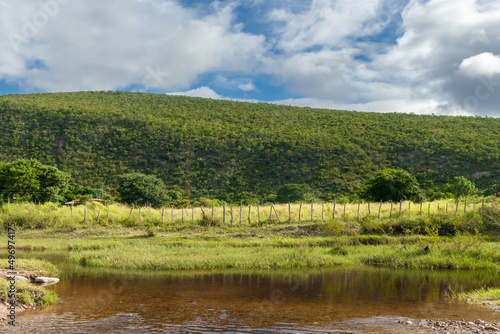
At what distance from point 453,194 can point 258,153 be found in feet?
102

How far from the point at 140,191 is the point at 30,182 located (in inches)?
575

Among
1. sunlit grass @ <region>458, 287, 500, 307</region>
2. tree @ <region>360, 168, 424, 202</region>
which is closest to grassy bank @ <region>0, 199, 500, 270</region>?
sunlit grass @ <region>458, 287, 500, 307</region>

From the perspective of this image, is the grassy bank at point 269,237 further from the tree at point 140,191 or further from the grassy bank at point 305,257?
the tree at point 140,191

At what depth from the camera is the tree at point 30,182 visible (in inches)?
2087

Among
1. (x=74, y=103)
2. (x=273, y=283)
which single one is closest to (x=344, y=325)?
(x=273, y=283)

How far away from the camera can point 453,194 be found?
5022 cm

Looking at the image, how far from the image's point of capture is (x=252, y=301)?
12.3m

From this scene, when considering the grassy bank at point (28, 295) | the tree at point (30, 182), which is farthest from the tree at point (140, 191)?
the grassy bank at point (28, 295)

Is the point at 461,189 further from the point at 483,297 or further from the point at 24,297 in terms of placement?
the point at 24,297

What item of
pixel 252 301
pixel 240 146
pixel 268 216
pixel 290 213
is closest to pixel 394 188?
pixel 290 213

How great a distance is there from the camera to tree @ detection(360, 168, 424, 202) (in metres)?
40.9

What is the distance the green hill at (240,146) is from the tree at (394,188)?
1548 centimetres

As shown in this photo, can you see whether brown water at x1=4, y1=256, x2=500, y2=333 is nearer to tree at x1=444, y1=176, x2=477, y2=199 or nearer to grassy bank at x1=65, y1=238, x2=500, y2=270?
grassy bank at x1=65, y1=238, x2=500, y2=270

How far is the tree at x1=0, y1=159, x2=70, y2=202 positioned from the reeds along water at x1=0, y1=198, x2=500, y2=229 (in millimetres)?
18577
